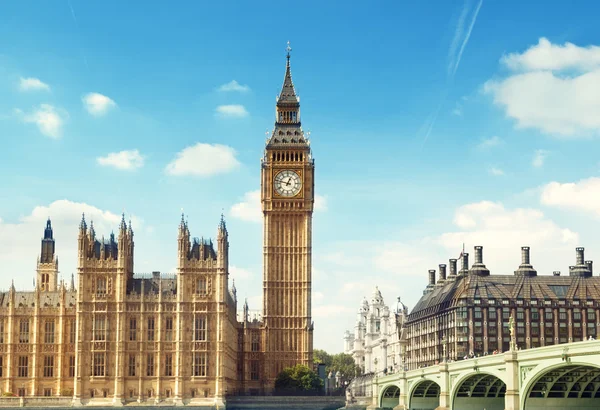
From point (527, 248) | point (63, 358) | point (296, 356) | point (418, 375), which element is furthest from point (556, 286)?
point (63, 358)

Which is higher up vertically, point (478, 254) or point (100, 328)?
point (478, 254)

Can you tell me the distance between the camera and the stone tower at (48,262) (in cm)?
19462

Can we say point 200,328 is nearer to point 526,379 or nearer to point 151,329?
point 151,329

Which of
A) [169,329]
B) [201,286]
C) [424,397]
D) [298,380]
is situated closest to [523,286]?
[298,380]

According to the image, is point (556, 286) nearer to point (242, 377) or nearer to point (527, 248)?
point (527, 248)

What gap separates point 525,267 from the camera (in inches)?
6998

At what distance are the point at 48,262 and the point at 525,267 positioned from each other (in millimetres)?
88417

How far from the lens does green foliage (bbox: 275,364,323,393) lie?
155 meters

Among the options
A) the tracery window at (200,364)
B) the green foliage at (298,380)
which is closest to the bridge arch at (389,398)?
the green foliage at (298,380)

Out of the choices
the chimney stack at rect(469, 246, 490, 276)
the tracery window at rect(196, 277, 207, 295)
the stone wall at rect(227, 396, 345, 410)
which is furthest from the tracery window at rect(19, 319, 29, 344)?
the chimney stack at rect(469, 246, 490, 276)

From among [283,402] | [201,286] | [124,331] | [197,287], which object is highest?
[201,286]

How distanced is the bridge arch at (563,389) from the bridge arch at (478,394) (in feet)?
46.9

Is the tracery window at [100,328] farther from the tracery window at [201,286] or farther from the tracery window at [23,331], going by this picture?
the tracery window at [201,286]

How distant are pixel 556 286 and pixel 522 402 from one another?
91508 millimetres
